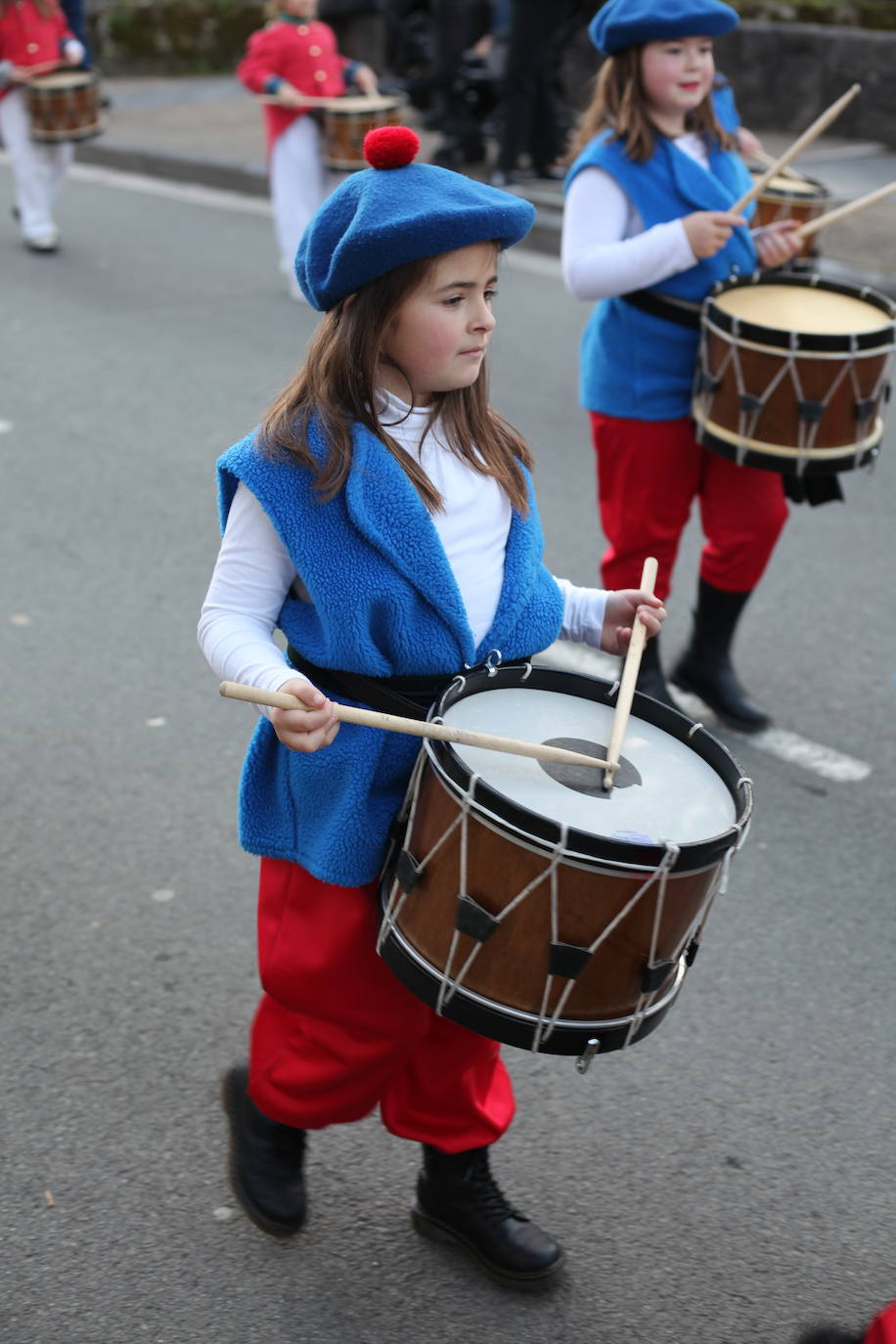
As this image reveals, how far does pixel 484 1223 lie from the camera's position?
249 cm

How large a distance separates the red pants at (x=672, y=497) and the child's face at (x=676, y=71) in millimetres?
760

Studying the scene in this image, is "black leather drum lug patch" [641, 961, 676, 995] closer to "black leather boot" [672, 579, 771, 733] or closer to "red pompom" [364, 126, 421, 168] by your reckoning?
"red pompom" [364, 126, 421, 168]

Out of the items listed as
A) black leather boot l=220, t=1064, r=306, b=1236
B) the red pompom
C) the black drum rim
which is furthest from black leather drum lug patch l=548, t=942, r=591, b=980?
the red pompom

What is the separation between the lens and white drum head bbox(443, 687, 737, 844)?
75.8 inches

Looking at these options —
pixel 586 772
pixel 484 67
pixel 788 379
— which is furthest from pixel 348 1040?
pixel 484 67

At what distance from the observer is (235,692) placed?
1.81 m

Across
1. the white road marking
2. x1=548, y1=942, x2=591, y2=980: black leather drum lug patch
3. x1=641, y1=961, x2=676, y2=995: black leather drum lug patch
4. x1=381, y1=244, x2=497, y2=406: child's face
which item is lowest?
the white road marking

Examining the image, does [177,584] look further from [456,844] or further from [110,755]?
[456,844]

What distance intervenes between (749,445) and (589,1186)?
1767 mm

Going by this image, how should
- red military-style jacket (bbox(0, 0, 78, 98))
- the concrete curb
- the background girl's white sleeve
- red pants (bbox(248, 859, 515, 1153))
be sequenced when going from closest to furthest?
1. red pants (bbox(248, 859, 515, 1153))
2. the background girl's white sleeve
3. red military-style jacket (bbox(0, 0, 78, 98))
4. the concrete curb

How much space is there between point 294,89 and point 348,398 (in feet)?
22.1

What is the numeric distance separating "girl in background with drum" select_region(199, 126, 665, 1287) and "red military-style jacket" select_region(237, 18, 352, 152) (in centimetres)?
658

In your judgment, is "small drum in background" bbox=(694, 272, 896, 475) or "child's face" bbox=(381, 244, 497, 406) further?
"small drum in background" bbox=(694, 272, 896, 475)

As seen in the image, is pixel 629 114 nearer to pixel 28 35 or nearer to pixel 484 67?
pixel 28 35
